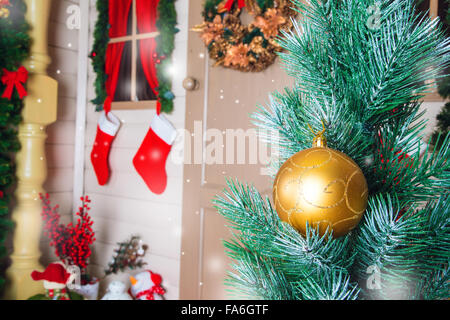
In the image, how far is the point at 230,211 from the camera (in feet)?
1.93

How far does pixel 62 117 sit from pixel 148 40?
0.78 meters

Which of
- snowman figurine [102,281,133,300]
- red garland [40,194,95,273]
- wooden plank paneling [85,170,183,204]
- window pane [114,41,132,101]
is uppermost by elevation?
window pane [114,41,132,101]

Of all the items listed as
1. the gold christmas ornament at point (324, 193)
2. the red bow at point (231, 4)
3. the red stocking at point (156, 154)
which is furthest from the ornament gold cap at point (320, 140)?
the red stocking at point (156, 154)

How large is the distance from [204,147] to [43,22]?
1.13m

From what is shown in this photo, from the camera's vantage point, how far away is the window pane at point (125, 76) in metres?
2.15

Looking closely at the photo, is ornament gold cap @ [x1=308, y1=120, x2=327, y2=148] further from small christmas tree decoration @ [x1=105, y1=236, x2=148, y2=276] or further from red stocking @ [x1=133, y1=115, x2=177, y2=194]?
small christmas tree decoration @ [x1=105, y1=236, x2=148, y2=276]

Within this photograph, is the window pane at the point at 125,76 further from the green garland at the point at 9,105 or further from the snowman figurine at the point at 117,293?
the snowman figurine at the point at 117,293

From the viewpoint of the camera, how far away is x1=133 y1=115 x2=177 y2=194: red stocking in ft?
6.33

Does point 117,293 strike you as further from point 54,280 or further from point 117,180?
point 117,180

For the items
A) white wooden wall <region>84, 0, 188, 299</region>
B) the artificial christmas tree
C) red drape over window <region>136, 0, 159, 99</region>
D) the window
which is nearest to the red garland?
white wooden wall <region>84, 0, 188, 299</region>

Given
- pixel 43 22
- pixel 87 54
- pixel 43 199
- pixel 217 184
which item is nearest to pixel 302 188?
pixel 217 184

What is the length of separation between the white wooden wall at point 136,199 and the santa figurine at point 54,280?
0.42m

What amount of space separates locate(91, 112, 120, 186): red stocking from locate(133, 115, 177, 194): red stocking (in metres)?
0.31

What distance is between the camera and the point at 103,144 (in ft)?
7.20
